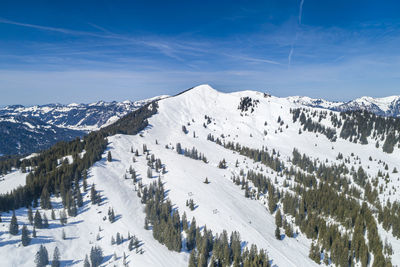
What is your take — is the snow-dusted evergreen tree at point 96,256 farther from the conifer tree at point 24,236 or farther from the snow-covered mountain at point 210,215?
the conifer tree at point 24,236

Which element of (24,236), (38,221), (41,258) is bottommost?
(41,258)

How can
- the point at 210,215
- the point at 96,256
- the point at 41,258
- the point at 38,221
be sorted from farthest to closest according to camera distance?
1. the point at 210,215
2. the point at 38,221
3. the point at 96,256
4. the point at 41,258

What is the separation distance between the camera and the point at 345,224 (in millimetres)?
95125

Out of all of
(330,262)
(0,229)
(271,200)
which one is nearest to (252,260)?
(330,262)

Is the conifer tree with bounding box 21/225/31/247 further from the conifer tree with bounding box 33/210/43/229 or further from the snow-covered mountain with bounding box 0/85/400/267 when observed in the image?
the conifer tree with bounding box 33/210/43/229

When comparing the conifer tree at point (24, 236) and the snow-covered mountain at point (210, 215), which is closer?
the conifer tree at point (24, 236)

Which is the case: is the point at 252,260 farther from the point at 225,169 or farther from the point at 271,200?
the point at 225,169

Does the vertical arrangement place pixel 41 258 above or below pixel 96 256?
above

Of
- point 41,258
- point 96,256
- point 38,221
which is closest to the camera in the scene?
point 41,258

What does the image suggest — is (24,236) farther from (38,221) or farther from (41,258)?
(38,221)

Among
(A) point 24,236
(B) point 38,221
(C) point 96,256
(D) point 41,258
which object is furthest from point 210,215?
(A) point 24,236

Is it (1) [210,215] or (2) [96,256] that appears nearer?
(2) [96,256]

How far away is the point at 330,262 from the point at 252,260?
115ft

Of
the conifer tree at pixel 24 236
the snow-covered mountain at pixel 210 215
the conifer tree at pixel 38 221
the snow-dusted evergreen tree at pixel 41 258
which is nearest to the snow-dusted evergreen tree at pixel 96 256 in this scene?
the snow-covered mountain at pixel 210 215
